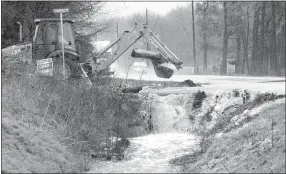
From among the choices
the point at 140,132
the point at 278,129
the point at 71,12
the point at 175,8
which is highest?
the point at 175,8

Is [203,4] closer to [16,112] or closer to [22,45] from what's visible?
[22,45]

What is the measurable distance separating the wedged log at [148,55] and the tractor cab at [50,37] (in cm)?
217

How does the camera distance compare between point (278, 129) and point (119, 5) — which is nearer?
point (278, 129)

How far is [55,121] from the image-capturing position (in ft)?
37.0

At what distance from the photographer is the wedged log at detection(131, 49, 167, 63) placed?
18797 mm

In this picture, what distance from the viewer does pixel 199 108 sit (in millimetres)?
16703

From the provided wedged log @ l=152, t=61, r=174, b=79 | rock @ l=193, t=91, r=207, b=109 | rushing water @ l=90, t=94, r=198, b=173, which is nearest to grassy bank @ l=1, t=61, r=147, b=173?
rushing water @ l=90, t=94, r=198, b=173

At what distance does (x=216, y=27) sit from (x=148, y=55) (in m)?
33.3

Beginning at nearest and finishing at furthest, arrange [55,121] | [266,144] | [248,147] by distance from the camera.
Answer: [266,144] < [248,147] < [55,121]

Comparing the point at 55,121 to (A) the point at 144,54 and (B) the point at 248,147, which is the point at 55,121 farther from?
(A) the point at 144,54

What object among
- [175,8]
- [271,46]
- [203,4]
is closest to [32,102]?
[271,46]

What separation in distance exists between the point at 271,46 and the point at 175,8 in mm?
55607

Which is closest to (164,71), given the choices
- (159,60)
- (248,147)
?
(159,60)

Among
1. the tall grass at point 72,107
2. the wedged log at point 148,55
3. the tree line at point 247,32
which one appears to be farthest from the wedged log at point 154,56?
the tree line at point 247,32
